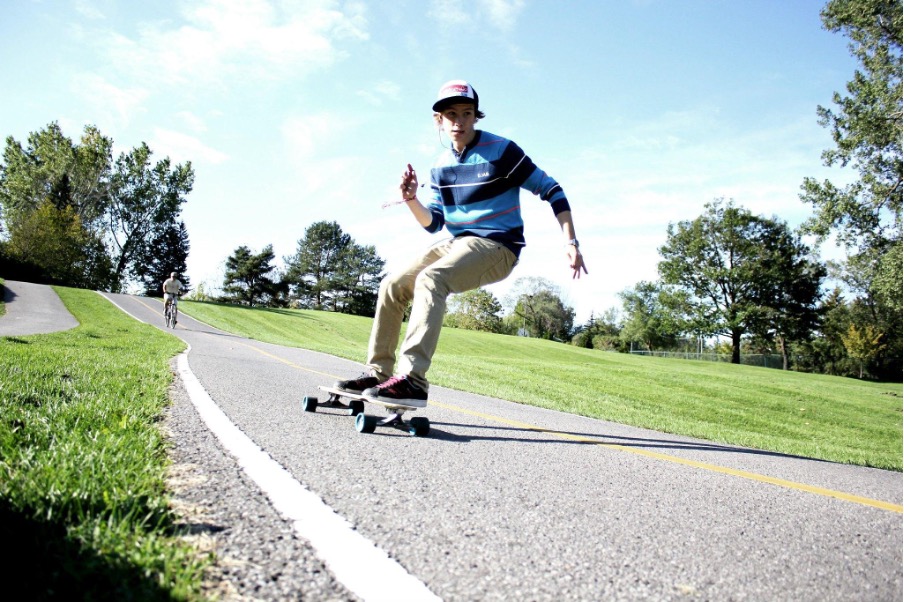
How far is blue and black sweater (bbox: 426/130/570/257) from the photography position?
4016 millimetres

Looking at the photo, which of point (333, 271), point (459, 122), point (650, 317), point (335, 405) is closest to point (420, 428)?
point (335, 405)

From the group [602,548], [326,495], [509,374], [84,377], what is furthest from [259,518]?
[509,374]

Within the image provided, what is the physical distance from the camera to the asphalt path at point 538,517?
1388 mm

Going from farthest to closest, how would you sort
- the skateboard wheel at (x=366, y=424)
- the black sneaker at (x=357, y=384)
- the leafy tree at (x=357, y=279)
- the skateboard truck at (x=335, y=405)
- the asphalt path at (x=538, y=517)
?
the leafy tree at (x=357, y=279) < the black sneaker at (x=357, y=384) < the skateboard truck at (x=335, y=405) < the skateboard wheel at (x=366, y=424) < the asphalt path at (x=538, y=517)

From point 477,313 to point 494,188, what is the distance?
269ft

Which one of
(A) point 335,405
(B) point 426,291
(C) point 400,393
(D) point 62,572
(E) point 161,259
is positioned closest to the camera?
(D) point 62,572

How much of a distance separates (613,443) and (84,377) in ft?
14.1

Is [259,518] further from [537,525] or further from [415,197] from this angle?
[415,197]

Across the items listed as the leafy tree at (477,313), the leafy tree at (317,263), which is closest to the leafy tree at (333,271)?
the leafy tree at (317,263)

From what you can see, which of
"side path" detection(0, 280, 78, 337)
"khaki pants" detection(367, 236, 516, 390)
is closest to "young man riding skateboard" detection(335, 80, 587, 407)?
"khaki pants" detection(367, 236, 516, 390)

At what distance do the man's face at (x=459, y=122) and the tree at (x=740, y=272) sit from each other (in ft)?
179

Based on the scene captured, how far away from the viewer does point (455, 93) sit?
3943 millimetres

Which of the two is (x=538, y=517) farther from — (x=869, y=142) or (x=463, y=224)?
(x=869, y=142)

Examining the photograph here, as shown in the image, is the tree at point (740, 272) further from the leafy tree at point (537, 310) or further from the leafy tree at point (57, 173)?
the leafy tree at point (57, 173)
